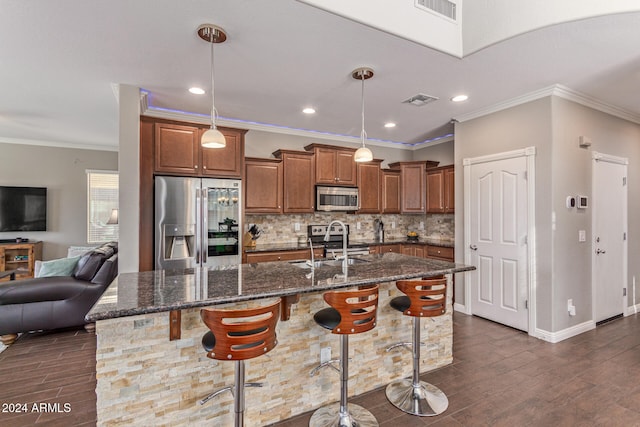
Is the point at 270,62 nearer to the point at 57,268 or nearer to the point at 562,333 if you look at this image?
the point at 57,268

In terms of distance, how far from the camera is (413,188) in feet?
18.1

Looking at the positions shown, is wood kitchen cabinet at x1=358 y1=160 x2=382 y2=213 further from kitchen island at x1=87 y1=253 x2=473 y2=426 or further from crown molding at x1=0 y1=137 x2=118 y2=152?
crown molding at x1=0 y1=137 x2=118 y2=152

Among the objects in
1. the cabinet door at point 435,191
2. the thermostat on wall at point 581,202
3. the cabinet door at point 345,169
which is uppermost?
the cabinet door at point 345,169

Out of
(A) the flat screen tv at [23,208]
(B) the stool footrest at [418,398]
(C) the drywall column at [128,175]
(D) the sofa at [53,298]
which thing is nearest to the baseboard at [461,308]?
(B) the stool footrest at [418,398]

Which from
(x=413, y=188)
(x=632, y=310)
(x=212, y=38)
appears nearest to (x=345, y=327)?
(x=212, y=38)

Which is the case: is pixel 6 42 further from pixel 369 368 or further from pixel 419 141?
pixel 419 141

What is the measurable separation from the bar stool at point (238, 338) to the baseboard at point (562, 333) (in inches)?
127

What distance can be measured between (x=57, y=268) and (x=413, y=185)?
5.27 meters

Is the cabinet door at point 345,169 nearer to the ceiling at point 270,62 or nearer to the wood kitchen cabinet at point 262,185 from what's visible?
the ceiling at point 270,62

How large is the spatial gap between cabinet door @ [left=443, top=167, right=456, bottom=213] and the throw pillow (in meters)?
5.27

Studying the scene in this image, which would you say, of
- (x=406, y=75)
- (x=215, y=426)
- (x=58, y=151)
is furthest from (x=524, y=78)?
(x=58, y=151)

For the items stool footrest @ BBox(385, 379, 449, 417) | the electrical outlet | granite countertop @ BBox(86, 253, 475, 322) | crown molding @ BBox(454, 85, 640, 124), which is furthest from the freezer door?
crown molding @ BBox(454, 85, 640, 124)

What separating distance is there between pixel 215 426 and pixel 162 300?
3.16 ft

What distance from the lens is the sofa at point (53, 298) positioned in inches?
132
